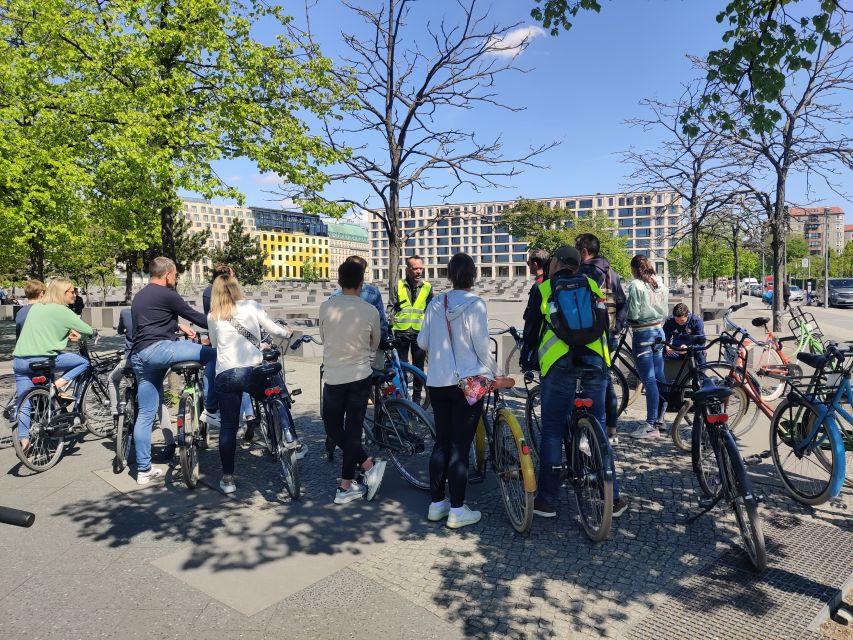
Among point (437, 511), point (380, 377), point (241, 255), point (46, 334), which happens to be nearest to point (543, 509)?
point (437, 511)

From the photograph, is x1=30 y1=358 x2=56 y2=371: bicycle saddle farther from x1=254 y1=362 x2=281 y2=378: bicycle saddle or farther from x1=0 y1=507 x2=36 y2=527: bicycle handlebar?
x1=0 y1=507 x2=36 y2=527: bicycle handlebar

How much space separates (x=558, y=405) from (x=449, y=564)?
125cm

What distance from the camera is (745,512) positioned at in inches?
130

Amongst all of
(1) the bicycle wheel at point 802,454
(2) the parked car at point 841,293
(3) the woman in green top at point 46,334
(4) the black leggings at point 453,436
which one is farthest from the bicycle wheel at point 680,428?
(2) the parked car at point 841,293

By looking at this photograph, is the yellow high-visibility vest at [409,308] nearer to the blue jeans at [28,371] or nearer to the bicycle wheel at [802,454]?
the blue jeans at [28,371]

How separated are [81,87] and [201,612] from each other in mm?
11506

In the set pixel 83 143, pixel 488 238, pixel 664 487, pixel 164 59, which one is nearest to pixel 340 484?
pixel 664 487

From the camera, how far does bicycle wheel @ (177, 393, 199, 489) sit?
4625mm

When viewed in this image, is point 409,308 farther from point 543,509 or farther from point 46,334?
point 46,334

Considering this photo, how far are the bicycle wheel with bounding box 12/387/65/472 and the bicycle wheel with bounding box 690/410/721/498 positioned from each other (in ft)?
18.6

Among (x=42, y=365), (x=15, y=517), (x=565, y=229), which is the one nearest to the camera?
(x=15, y=517)

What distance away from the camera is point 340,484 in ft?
14.6

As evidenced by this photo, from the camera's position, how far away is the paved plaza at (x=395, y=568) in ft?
9.28

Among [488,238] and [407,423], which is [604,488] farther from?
[488,238]
